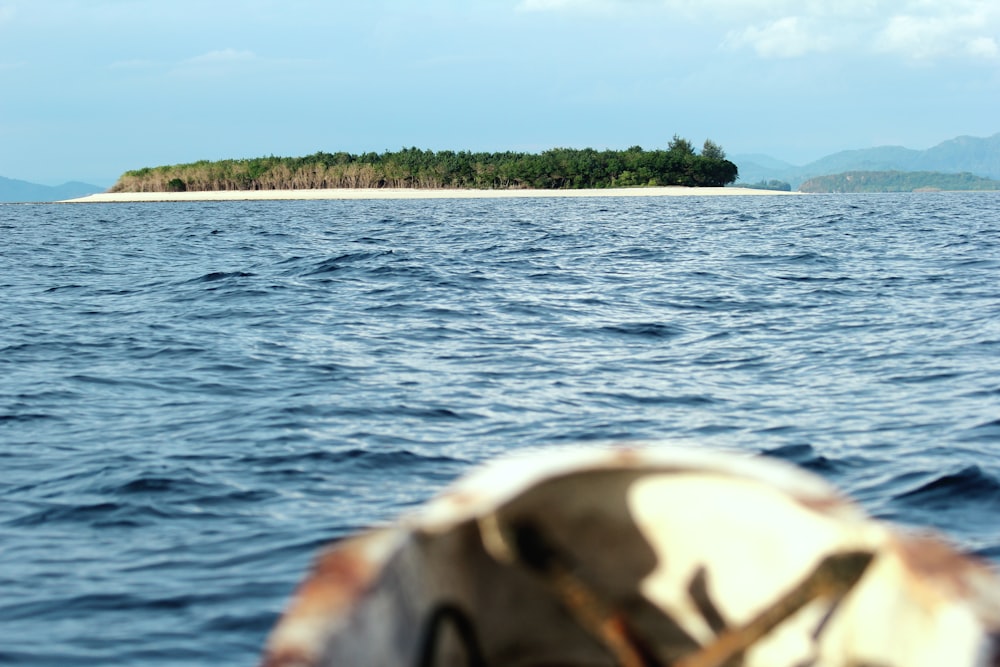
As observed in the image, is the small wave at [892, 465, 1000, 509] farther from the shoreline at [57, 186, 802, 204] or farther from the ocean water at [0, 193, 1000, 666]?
the shoreline at [57, 186, 802, 204]

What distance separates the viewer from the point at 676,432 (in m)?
8.08

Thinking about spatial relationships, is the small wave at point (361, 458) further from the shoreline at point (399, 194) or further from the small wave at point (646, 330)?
the shoreline at point (399, 194)

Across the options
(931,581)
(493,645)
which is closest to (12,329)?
(493,645)

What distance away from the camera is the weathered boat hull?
7.36 feet

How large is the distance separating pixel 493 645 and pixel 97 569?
11.4ft

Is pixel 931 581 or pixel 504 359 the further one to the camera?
pixel 504 359

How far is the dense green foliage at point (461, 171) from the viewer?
12062 cm

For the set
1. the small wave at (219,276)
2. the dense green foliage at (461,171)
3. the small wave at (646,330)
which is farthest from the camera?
the dense green foliage at (461,171)

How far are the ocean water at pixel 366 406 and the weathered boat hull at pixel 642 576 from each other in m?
2.10

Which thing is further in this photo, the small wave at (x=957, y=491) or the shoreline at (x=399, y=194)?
the shoreline at (x=399, y=194)

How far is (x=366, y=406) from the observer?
9273 mm

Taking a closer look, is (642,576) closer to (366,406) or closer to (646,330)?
(366,406)

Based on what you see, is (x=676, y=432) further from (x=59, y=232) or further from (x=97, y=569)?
(x=59, y=232)

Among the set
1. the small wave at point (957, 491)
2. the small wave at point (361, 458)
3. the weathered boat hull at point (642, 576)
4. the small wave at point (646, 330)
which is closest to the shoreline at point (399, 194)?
the small wave at point (646, 330)
